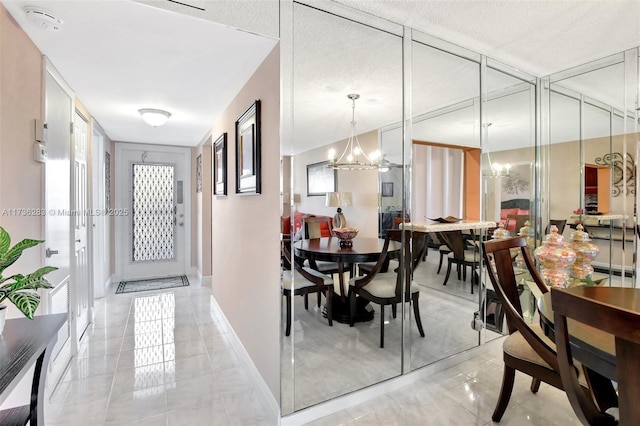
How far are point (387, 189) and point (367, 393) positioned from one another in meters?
1.36

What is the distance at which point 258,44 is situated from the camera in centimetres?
186

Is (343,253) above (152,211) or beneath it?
beneath

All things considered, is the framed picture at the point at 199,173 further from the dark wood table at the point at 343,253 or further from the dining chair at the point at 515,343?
the dining chair at the point at 515,343

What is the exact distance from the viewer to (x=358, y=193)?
6.88 ft

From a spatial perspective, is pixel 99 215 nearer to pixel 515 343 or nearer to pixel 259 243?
pixel 259 243

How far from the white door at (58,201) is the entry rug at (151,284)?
207 centimetres

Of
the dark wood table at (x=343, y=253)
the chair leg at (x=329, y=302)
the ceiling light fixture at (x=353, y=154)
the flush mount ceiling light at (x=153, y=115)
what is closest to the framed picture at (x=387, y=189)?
the ceiling light fixture at (x=353, y=154)

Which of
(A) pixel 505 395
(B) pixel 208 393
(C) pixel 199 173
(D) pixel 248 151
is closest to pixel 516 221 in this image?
(A) pixel 505 395

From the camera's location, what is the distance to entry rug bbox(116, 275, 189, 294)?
4.51m

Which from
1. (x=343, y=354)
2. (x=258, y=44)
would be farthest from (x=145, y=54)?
(x=343, y=354)

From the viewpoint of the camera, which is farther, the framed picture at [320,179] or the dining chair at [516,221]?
the dining chair at [516,221]

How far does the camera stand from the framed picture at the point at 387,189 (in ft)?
7.17

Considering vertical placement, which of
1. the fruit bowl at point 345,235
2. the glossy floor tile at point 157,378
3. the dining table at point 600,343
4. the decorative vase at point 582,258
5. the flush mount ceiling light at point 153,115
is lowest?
the glossy floor tile at point 157,378

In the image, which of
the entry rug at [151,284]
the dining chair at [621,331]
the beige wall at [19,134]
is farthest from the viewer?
the entry rug at [151,284]
